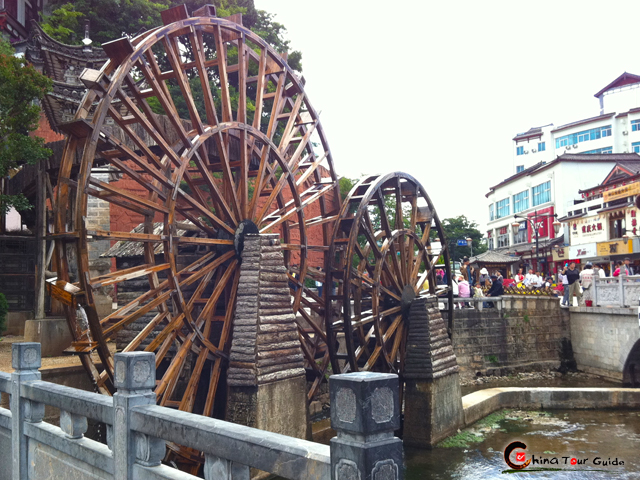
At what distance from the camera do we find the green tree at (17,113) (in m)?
9.98

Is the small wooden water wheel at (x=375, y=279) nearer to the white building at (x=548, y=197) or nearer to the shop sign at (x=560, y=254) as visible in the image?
the white building at (x=548, y=197)

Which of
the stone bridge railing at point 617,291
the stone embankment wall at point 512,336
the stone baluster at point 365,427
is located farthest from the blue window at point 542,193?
the stone baluster at point 365,427

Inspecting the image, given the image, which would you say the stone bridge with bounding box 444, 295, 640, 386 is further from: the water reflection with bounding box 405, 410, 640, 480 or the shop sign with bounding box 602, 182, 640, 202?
the shop sign with bounding box 602, 182, 640, 202

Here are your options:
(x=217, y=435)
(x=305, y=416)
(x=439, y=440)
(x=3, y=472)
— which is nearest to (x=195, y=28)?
(x=305, y=416)

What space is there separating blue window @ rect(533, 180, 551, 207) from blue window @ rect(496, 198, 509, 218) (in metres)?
5.32

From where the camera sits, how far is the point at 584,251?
3441 centimetres

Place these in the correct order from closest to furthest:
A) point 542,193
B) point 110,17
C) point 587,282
Result: point 587,282, point 110,17, point 542,193

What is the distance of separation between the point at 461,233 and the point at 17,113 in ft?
146

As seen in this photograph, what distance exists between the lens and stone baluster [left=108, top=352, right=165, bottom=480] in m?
3.62

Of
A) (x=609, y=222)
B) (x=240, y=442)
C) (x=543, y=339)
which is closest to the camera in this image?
(x=240, y=442)

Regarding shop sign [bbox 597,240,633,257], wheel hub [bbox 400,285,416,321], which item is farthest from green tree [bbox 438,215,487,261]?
wheel hub [bbox 400,285,416,321]

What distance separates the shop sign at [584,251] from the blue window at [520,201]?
32.8 feet

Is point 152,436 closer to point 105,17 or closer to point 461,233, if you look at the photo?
point 105,17

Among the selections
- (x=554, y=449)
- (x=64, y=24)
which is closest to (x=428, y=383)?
(x=554, y=449)
